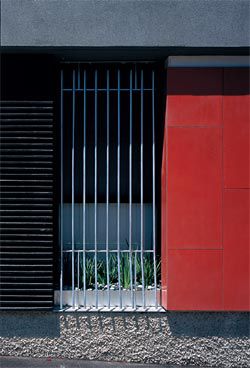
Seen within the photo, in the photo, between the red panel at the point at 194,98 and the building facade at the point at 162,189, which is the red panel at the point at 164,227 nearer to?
the building facade at the point at 162,189

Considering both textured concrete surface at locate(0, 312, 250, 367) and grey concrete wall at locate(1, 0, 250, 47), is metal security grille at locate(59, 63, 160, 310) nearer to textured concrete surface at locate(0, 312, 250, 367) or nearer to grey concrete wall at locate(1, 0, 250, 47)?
textured concrete surface at locate(0, 312, 250, 367)

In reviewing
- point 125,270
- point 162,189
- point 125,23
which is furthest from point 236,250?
point 125,23

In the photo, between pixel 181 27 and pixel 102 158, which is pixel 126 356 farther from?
pixel 181 27

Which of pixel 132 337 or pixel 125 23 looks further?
pixel 132 337

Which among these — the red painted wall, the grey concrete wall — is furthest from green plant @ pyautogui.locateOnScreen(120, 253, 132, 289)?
the grey concrete wall

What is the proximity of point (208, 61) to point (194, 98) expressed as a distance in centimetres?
45

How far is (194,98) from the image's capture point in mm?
8547

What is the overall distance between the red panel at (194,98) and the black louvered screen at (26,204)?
138cm

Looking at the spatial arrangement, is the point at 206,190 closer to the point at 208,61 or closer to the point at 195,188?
the point at 195,188

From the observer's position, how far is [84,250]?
8.79 m

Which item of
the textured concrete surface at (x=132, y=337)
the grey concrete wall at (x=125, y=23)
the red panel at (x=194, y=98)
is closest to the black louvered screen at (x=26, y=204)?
the textured concrete surface at (x=132, y=337)

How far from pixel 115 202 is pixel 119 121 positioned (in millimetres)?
961

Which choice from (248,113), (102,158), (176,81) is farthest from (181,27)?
(102,158)

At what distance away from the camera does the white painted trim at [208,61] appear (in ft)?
28.1
